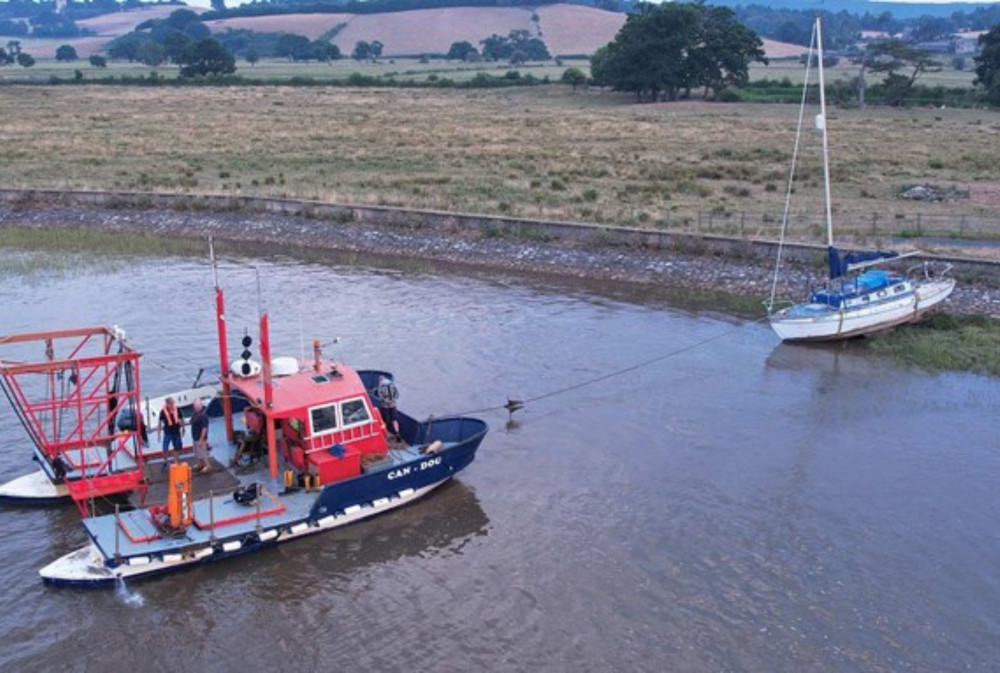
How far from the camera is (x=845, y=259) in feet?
99.7

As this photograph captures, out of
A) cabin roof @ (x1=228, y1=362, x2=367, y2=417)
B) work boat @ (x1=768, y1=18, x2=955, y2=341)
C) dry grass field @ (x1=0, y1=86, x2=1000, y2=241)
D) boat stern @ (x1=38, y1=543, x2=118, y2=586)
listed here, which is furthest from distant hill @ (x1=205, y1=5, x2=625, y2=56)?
boat stern @ (x1=38, y1=543, x2=118, y2=586)

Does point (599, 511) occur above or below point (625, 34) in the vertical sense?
below

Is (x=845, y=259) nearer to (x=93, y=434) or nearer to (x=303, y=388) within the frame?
(x=303, y=388)

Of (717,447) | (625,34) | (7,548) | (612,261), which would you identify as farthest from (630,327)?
(625,34)

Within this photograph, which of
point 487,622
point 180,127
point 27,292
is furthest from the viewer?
point 180,127

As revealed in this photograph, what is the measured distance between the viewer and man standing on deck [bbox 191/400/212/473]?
1906 cm

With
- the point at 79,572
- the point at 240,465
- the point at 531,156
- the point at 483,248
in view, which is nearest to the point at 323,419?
the point at 240,465

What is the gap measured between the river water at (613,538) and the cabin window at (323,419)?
6.25ft

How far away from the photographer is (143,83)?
4469 inches

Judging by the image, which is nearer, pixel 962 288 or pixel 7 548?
pixel 7 548

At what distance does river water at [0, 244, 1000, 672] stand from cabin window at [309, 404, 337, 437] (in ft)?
6.25

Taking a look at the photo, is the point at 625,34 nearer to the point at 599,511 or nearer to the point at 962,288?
the point at 962,288

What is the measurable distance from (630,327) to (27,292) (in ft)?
61.8

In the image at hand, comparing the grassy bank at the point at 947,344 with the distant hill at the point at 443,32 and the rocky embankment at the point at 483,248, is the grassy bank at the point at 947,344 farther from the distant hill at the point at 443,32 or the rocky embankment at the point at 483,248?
the distant hill at the point at 443,32
